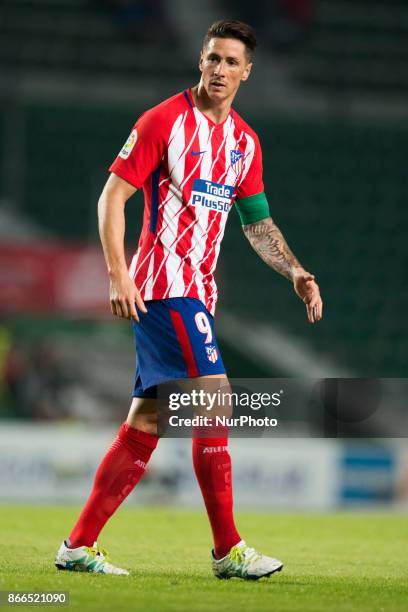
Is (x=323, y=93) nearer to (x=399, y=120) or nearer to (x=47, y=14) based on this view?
(x=399, y=120)

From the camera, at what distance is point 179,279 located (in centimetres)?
448

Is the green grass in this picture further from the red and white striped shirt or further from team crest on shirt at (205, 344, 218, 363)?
the red and white striped shirt

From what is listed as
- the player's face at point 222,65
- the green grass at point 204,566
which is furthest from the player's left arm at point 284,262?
the green grass at point 204,566

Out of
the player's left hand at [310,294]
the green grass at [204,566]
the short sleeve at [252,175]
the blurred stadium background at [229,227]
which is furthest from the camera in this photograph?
the blurred stadium background at [229,227]

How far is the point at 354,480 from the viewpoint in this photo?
11.8 meters

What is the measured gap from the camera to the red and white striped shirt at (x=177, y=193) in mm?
4445

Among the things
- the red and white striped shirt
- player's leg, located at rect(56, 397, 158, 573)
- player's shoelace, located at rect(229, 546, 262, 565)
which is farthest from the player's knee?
player's shoelace, located at rect(229, 546, 262, 565)

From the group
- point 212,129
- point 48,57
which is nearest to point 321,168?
point 48,57

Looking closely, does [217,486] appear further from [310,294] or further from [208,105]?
[208,105]

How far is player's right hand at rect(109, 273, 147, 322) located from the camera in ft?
13.8

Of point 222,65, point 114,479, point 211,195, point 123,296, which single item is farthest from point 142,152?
point 114,479

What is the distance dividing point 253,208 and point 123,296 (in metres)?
0.94

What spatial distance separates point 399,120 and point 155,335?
1544 cm

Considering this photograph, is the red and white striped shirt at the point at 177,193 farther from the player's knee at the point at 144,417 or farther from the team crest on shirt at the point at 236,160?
the player's knee at the point at 144,417
